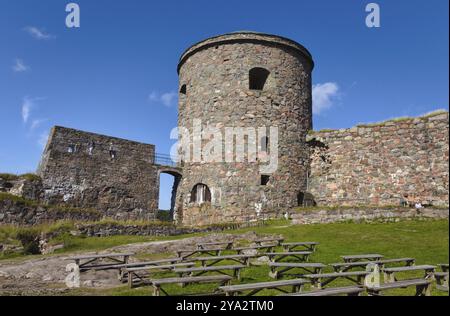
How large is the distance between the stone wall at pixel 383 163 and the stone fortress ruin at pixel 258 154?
41 millimetres

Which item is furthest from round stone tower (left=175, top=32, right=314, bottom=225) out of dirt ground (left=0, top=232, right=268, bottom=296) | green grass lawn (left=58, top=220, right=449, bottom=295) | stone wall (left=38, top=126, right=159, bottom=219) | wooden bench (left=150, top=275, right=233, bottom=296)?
wooden bench (left=150, top=275, right=233, bottom=296)

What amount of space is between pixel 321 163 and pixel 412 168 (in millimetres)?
3838

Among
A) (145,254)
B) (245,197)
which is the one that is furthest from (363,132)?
(145,254)

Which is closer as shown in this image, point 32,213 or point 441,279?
point 441,279

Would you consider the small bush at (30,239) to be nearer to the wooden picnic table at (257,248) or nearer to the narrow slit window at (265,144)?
the wooden picnic table at (257,248)

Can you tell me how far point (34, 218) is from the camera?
1420 centimetres

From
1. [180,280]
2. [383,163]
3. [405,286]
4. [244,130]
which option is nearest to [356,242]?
[405,286]

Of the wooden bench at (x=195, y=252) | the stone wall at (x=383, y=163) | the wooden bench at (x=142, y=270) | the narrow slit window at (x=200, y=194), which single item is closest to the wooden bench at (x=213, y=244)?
the wooden bench at (x=195, y=252)

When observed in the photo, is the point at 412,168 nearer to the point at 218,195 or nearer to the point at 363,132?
the point at 363,132

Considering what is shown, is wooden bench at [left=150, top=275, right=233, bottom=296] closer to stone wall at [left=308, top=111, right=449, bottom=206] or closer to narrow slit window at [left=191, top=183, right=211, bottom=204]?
narrow slit window at [left=191, top=183, right=211, bottom=204]

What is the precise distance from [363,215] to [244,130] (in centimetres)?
618

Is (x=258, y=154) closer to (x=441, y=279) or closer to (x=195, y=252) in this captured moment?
(x=195, y=252)

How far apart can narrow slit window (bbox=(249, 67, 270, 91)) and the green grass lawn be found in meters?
7.30

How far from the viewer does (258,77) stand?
18.2 metres
